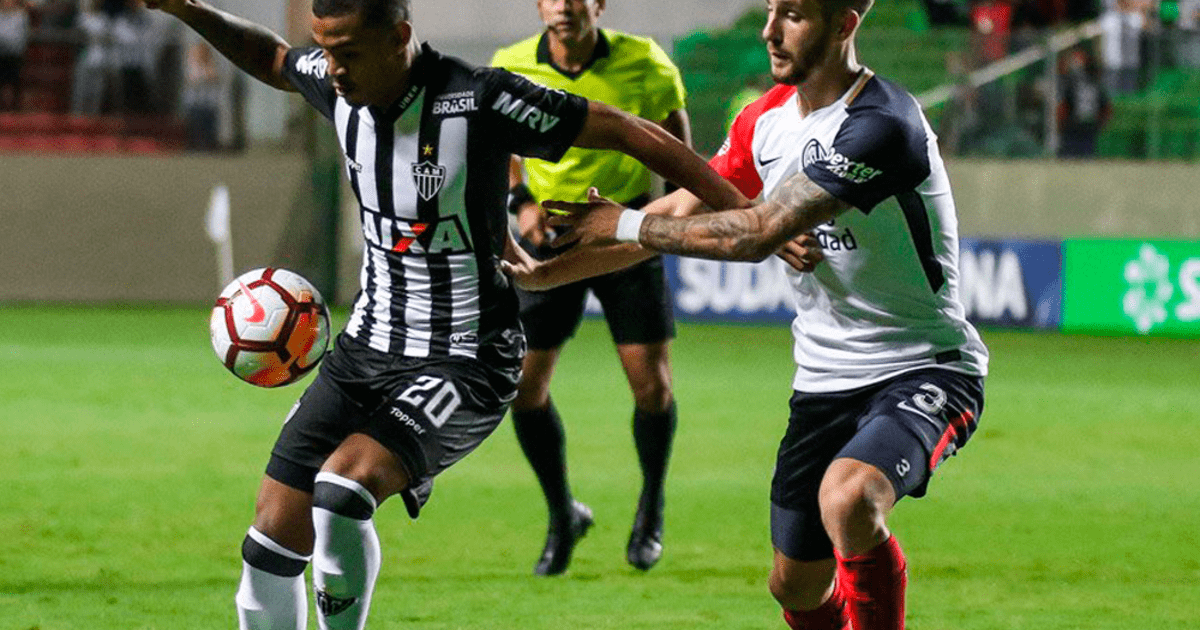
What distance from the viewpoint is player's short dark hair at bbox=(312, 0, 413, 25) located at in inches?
200

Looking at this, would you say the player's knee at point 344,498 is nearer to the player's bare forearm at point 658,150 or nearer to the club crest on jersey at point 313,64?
the player's bare forearm at point 658,150

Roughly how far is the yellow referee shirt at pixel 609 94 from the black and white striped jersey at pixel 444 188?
2.32 m

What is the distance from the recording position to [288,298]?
5.60 meters

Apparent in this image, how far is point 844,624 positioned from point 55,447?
635 cm

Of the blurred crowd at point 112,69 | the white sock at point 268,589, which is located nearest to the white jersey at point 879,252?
the white sock at point 268,589

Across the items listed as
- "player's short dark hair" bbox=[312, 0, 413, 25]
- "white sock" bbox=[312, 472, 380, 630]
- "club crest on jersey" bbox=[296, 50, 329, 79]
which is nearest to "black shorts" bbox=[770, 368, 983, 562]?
"white sock" bbox=[312, 472, 380, 630]

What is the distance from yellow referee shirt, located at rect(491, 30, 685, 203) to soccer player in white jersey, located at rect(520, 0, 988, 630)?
229 cm

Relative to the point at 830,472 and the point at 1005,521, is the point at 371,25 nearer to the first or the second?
the point at 830,472

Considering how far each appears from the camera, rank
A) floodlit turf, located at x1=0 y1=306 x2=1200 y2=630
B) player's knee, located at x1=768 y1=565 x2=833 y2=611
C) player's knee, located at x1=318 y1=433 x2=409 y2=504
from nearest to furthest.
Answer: player's knee, located at x1=318 y1=433 x2=409 y2=504, player's knee, located at x1=768 y1=565 x2=833 y2=611, floodlit turf, located at x1=0 y1=306 x2=1200 y2=630

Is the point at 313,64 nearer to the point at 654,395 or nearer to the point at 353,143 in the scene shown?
the point at 353,143

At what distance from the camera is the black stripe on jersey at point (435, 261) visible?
5.30 meters

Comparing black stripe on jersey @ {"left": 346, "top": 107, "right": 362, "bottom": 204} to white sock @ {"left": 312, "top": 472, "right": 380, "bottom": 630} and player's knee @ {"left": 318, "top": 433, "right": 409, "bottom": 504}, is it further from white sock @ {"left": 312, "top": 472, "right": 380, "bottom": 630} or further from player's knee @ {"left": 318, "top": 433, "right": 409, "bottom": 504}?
white sock @ {"left": 312, "top": 472, "right": 380, "bottom": 630}

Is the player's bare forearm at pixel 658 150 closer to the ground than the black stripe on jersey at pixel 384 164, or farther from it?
farther from it

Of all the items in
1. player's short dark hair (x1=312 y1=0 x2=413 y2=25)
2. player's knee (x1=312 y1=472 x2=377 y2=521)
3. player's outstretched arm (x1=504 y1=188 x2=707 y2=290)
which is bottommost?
player's knee (x1=312 y1=472 x2=377 y2=521)
